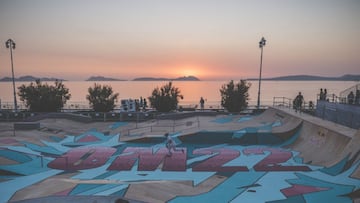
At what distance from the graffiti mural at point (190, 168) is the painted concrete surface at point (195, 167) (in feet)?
0.13

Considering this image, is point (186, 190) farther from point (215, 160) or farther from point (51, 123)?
point (51, 123)

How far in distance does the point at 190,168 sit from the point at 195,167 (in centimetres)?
31

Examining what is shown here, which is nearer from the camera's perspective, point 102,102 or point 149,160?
point 149,160

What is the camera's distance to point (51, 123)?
83.9ft

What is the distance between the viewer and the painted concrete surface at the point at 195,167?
9.71m

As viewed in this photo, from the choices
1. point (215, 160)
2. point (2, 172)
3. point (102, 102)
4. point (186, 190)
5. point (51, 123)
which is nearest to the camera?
point (186, 190)

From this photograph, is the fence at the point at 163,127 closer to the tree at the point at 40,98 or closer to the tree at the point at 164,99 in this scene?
the tree at the point at 164,99

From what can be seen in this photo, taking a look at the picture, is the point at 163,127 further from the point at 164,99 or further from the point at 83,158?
the point at 83,158

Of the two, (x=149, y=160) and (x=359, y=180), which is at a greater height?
(x=359, y=180)

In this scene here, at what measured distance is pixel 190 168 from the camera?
14031 millimetres

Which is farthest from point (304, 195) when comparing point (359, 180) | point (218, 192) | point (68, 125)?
point (68, 125)

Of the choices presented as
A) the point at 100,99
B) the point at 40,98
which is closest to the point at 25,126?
the point at 40,98

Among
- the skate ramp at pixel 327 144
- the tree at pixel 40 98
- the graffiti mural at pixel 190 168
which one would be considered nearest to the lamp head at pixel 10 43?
the tree at pixel 40 98

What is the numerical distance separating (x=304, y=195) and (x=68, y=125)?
23.3 metres
